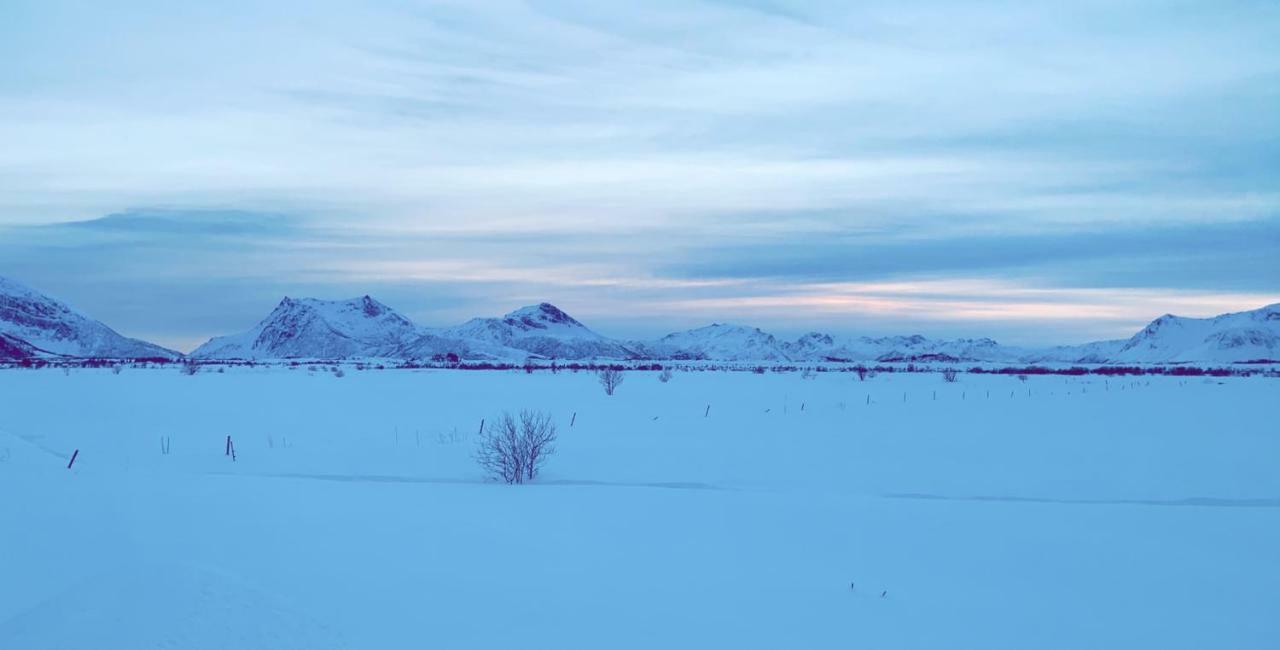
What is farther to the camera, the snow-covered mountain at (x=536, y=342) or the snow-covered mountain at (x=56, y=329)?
the snow-covered mountain at (x=536, y=342)

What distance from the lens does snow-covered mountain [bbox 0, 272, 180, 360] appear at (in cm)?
16038

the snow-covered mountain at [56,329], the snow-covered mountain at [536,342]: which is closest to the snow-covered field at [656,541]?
the snow-covered mountain at [536,342]

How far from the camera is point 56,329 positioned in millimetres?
167000

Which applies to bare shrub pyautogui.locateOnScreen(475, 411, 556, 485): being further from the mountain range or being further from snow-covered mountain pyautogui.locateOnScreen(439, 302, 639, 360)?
snow-covered mountain pyautogui.locateOnScreen(439, 302, 639, 360)

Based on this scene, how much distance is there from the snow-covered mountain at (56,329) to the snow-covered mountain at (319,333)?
12768 millimetres

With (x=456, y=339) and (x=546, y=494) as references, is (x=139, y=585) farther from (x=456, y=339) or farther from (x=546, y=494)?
(x=456, y=339)

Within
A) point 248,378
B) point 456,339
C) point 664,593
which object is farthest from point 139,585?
point 456,339

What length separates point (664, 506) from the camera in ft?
41.3

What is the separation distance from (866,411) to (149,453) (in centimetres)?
1808

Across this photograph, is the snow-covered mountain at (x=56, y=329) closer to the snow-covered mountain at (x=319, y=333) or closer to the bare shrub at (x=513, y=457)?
the snow-covered mountain at (x=319, y=333)

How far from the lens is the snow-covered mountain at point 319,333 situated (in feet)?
558

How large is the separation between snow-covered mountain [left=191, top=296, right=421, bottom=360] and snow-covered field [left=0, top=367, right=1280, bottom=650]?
143 meters

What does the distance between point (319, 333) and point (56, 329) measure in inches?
1704

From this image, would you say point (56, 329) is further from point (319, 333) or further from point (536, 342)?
point (536, 342)
